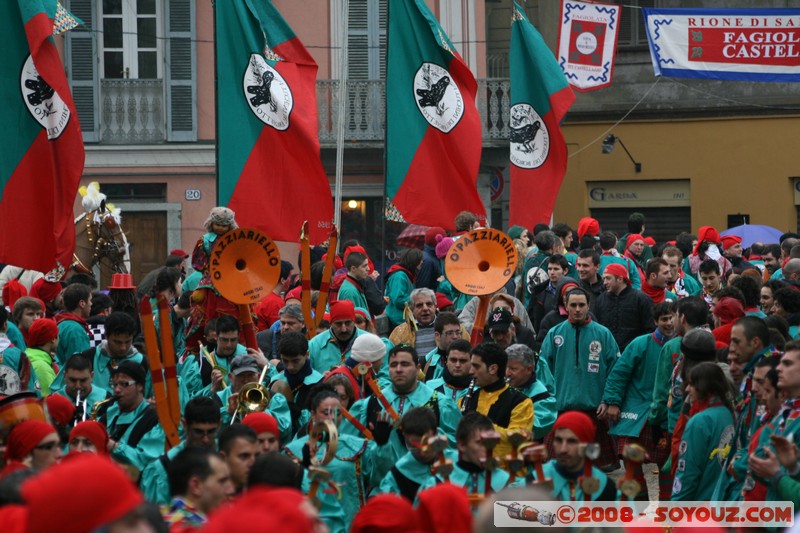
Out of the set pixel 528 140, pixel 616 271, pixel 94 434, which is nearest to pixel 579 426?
pixel 94 434

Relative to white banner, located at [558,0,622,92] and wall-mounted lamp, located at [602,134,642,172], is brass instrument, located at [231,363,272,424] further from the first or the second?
wall-mounted lamp, located at [602,134,642,172]

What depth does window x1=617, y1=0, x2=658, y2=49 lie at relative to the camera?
25156 millimetres

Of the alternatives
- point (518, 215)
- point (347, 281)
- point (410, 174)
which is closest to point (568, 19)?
point (518, 215)

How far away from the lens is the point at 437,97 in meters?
13.7

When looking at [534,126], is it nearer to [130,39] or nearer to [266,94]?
[266,94]

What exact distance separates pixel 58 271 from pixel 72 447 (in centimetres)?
584

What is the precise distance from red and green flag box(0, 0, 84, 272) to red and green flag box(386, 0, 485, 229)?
3.69 m

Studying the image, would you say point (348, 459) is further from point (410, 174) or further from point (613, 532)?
point (410, 174)

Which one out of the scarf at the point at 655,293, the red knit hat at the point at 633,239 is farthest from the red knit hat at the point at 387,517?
the red knit hat at the point at 633,239

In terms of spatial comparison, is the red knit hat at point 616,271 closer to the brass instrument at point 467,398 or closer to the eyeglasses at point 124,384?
A: the brass instrument at point 467,398

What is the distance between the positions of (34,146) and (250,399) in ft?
11.1

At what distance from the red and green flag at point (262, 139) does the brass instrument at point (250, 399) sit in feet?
13.1

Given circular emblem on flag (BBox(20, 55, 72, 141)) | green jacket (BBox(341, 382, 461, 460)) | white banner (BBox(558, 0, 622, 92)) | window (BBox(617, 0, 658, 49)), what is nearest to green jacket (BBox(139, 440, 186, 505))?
green jacket (BBox(341, 382, 461, 460))

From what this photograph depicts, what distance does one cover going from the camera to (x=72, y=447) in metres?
7.48
